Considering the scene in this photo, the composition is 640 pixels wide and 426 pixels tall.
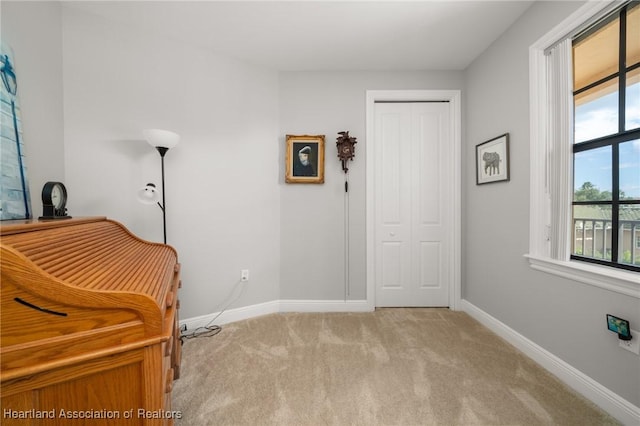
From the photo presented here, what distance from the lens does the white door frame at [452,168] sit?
2611 mm

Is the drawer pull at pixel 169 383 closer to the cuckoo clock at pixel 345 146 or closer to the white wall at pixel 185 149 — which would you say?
the white wall at pixel 185 149

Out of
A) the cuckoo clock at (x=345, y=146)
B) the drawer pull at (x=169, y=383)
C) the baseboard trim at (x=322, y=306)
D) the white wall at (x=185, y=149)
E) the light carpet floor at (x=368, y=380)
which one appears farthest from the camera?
the baseboard trim at (x=322, y=306)

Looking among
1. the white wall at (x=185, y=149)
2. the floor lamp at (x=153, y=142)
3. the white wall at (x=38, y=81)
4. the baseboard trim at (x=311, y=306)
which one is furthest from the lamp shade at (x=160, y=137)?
the baseboard trim at (x=311, y=306)

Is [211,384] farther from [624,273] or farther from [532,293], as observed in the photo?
[624,273]

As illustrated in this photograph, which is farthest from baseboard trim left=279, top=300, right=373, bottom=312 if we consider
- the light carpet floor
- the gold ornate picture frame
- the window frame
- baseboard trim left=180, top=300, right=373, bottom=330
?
the window frame

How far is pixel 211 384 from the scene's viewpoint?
1541 millimetres

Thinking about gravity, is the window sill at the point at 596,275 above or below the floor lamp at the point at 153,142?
below

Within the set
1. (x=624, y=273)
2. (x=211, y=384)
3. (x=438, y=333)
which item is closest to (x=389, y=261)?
(x=438, y=333)

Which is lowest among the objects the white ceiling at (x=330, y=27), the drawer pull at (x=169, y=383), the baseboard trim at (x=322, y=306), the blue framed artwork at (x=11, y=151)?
the baseboard trim at (x=322, y=306)

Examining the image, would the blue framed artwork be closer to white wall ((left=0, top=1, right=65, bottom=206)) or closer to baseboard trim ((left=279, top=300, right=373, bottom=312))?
white wall ((left=0, top=1, right=65, bottom=206))

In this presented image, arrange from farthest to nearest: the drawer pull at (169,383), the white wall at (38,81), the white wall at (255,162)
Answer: the white wall at (255,162), the white wall at (38,81), the drawer pull at (169,383)

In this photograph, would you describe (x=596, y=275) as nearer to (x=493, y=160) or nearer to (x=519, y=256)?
(x=519, y=256)

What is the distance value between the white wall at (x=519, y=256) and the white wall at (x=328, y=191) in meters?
0.57

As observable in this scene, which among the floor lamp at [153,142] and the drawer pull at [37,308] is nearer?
A: the drawer pull at [37,308]
